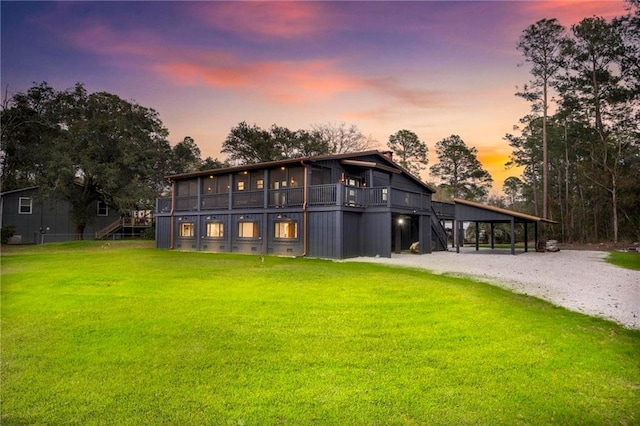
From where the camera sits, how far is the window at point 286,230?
2145 centimetres

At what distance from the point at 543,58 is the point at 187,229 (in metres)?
34.1

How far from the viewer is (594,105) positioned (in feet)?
112

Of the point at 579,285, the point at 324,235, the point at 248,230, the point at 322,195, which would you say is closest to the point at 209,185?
the point at 248,230

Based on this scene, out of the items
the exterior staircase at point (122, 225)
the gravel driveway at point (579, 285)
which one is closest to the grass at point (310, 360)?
the gravel driveway at point (579, 285)

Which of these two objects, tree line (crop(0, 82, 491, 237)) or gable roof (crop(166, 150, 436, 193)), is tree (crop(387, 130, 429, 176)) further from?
gable roof (crop(166, 150, 436, 193))

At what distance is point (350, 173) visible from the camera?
2389 centimetres

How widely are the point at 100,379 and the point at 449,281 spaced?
9661 millimetres

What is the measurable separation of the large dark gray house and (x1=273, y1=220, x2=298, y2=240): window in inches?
1.2

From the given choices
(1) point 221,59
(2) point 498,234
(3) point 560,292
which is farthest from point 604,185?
(1) point 221,59

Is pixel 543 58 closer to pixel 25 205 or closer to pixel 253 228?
pixel 253 228

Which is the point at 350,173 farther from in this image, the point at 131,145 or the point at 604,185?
the point at 604,185

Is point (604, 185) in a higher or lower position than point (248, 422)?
higher

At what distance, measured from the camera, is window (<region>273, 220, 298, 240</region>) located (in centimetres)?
2145

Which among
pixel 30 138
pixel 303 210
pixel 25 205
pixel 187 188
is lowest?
pixel 303 210
